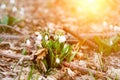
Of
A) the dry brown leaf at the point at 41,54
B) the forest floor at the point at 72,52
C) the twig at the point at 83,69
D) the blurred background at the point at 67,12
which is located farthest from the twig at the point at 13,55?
the blurred background at the point at 67,12

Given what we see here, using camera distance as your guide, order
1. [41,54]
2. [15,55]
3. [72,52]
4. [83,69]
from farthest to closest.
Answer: [72,52], [15,55], [83,69], [41,54]

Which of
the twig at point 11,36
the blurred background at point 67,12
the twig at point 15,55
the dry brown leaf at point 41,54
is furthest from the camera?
the blurred background at point 67,12

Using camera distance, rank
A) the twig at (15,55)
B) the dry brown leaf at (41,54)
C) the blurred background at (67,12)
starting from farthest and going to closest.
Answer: the blurred background at (67,12) → the twig at (15,55) → the dry brown leaf at (41,54)

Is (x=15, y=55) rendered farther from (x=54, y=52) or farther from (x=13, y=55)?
(x=54, y=52)

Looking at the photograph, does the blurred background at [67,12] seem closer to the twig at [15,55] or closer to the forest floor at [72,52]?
the forest floor at [72,52]

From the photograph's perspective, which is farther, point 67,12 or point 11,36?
point 67,12

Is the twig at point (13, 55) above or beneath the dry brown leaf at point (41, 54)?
beneath

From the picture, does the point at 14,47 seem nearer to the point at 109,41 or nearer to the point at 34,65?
the point at 34,65

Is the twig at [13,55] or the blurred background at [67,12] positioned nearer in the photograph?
the twig at [13,55]

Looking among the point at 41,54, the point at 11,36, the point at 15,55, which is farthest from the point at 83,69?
the point at 11,36

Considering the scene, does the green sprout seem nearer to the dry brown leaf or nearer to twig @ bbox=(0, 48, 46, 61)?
the dry brown leaf

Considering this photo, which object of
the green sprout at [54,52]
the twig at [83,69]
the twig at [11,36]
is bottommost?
the twig at [83,69]

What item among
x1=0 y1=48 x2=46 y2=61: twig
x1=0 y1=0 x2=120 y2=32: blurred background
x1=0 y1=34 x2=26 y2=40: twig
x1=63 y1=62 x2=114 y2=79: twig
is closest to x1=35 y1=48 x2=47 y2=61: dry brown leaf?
x1=0 y1=48 x2=46 y2=61: twig
